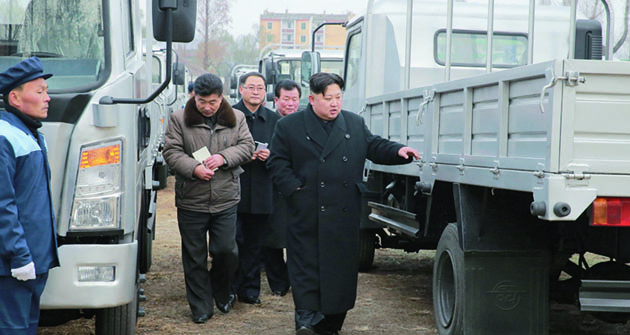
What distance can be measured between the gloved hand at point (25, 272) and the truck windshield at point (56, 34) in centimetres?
121

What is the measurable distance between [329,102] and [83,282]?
2.24m

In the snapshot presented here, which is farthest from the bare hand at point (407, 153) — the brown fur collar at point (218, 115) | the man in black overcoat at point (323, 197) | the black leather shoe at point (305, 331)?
the brown fur collar at point (218, 115)

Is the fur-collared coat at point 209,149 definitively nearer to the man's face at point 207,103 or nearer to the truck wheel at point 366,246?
the man's face at point 207,103

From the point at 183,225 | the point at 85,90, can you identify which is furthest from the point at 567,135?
the point at 183,225

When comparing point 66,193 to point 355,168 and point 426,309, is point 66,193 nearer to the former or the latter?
point 355,168

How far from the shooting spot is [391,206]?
294 inches

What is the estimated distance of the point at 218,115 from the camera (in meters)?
6.64

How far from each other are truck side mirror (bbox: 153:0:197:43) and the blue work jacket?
0.90m

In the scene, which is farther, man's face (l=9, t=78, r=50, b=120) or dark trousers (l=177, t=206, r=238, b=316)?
dark trousers (l=177, t=206, r=238, b=316)

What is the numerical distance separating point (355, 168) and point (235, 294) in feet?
6.38

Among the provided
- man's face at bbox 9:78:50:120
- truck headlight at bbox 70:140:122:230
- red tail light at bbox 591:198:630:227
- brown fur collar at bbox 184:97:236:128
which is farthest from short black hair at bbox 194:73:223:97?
red tail light at bbox 591:198:630:227

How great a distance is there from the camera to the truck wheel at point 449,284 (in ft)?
16.8

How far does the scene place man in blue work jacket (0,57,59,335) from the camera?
12.4ft

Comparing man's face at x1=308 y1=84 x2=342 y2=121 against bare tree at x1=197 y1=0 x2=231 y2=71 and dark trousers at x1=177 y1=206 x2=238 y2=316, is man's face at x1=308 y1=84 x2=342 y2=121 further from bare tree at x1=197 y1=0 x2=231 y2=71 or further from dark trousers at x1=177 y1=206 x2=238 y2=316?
bare tree at x1=197 y1=0 x2=231 y2=71
